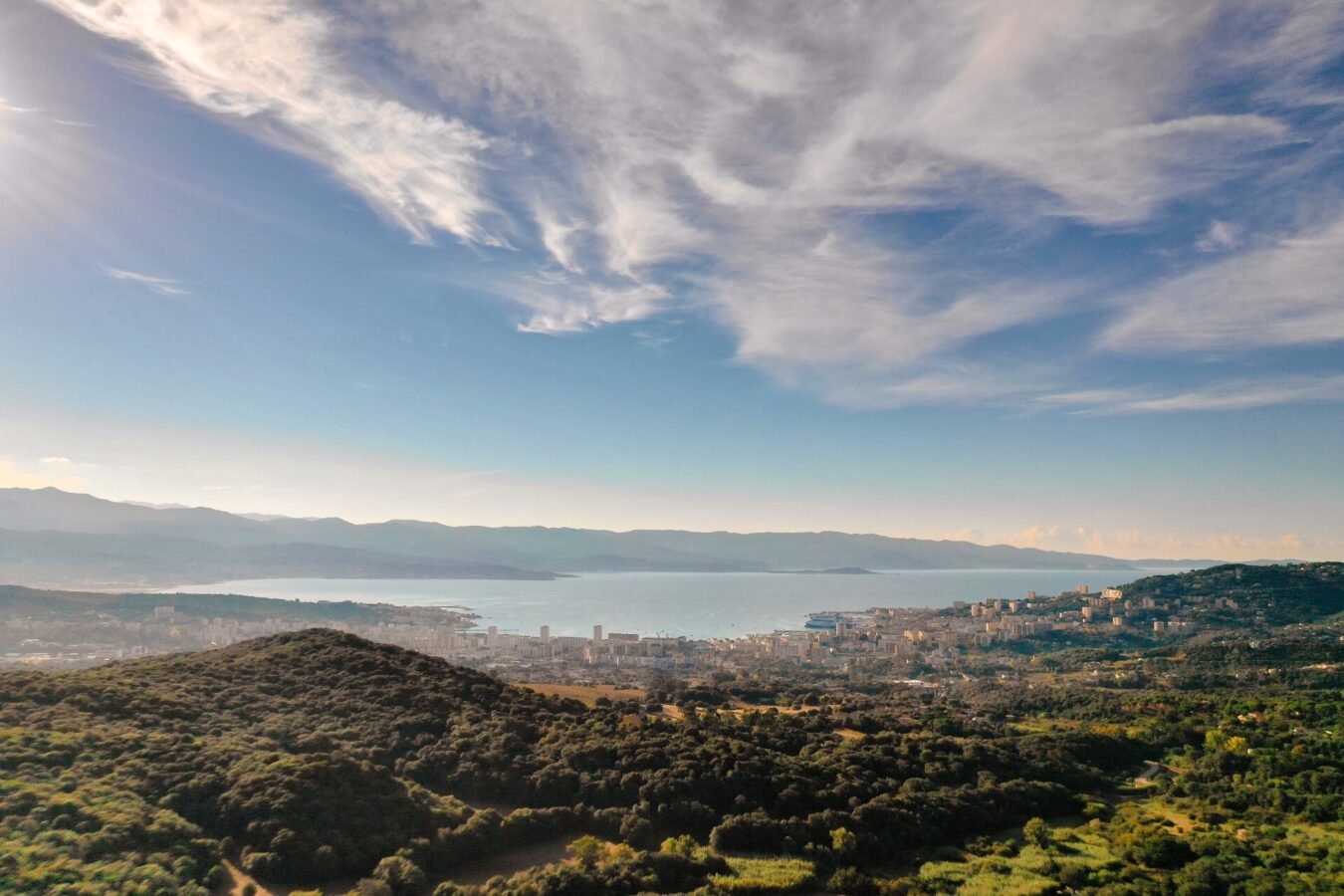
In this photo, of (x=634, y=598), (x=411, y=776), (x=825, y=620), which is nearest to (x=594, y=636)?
(x=825, y=620)

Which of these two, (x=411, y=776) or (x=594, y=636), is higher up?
(x=411, y=776)

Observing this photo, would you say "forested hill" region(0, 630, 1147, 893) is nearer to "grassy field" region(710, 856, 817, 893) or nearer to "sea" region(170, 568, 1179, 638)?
"grassy field" region(710, 856, 817, 893)

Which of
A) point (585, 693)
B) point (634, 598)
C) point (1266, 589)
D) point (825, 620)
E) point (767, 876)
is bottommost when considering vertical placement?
point (634, 598)

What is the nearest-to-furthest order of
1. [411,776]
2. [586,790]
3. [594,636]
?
[586,790], [411,776], [594,636]

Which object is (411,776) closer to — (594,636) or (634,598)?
(594,636)

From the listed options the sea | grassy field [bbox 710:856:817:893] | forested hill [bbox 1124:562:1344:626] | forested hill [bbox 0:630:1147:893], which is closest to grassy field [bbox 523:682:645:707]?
forested hill [bbox 0:630:1147:893]

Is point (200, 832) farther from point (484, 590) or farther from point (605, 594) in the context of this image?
point (484, 590)

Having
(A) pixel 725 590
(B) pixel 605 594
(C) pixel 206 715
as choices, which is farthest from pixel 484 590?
(C) pixel 206 715
